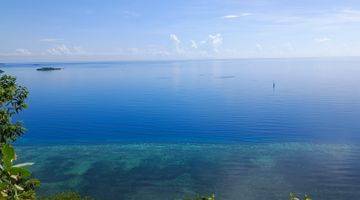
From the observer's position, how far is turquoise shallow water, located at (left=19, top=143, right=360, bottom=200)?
58.7 m

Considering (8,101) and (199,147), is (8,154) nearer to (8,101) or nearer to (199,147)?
(8,101)

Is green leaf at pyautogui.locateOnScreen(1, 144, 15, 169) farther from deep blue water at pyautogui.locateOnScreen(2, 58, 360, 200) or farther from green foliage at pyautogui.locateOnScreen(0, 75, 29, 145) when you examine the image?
deep blue water at pyautogui.locateOnScreen(2, 58, 360, 200)

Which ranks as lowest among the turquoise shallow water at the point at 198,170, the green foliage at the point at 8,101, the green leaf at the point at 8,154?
the turquoise shallow water at the point at 198,170

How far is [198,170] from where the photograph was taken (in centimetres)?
6769

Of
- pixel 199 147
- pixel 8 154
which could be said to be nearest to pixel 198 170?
pixel 199 147

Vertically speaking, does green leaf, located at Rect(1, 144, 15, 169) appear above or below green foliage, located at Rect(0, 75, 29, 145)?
above

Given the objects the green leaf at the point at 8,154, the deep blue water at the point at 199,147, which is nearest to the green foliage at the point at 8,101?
the deep blue water at the point at 199,147

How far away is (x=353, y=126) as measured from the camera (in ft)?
328

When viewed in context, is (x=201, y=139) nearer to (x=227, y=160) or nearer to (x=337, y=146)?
(x=227, y=160)

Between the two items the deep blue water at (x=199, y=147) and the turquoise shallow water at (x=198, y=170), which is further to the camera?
the deep blue water at (x=199, y=147)

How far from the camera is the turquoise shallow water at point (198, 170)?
58.7 meters

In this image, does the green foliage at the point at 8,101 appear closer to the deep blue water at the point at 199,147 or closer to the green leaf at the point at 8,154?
the deep blue water at the point at 199,147

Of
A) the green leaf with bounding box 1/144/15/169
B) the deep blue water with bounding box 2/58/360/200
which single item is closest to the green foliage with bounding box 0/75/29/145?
the deep blue water with bounding box 2/58/360/200

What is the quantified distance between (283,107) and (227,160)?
6284 centimetres
